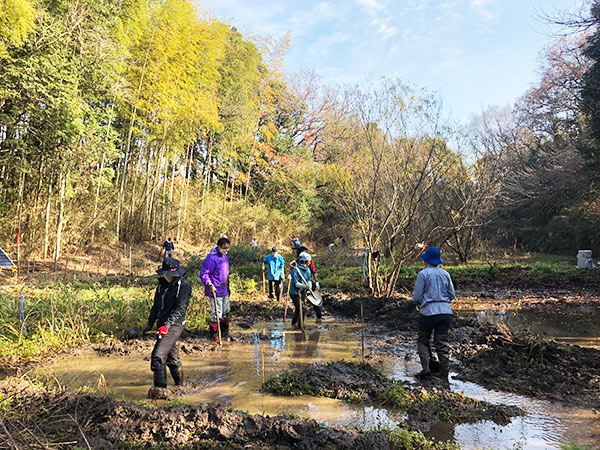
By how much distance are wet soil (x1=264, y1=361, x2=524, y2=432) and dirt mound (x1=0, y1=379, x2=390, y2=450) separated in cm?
94

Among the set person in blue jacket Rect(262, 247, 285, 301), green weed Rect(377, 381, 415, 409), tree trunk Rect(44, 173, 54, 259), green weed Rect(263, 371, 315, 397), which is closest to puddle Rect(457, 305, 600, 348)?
green weed Rect(377, 381, 415, 409)

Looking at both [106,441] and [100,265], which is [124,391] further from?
[100,265]

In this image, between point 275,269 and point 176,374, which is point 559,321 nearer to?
point 275,269

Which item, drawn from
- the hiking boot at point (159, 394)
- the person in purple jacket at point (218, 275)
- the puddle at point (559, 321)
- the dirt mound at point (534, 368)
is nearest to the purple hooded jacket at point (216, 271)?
the person in purple jacket at point (218, 275)

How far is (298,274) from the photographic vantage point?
7.93 metres

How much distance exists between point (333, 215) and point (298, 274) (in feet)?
70.9

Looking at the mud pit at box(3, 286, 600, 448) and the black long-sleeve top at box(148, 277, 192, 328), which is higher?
the black long-sleeve top at box(148, 277, 192, 328)

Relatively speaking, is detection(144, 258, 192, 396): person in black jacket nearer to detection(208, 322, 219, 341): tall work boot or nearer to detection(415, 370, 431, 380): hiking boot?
detection(208, 322, 219, 341): tall work boot

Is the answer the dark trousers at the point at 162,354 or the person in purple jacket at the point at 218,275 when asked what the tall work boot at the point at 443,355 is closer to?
the dark trousers at the point at 162,354

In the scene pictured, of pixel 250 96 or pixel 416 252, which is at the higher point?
pixel 250 96

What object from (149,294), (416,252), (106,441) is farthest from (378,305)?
(106,441)

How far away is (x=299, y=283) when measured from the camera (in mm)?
7777

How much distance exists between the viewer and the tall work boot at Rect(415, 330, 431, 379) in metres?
5.03

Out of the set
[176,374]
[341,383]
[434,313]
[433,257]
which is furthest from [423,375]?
[176,374]
